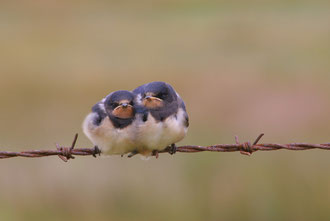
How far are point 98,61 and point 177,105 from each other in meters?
6.77

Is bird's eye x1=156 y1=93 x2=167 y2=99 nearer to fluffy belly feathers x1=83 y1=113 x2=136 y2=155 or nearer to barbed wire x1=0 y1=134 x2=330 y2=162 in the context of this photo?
fluffy belly feathers x1=83 y1=113 x2=136 y2=155

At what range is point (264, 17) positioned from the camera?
1716cm

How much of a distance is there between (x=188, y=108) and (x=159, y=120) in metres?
3.79

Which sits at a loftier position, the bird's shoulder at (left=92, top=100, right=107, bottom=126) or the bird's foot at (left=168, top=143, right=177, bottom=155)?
the bird's shoulder at (left=92, top=100, right=107, bottom=126)

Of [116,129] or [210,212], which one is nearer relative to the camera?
[116,129]

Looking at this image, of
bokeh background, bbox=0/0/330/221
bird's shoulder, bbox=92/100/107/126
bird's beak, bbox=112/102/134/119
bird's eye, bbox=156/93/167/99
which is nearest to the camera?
bird's beak, bbox=112/102/134/119

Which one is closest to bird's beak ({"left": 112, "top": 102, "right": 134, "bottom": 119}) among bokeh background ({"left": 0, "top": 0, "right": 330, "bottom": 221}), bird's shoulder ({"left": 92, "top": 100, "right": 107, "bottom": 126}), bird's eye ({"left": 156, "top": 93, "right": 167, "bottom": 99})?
bird's shoulder ({"left": 92, "top": 100, "right": 107, "bottom": 126})

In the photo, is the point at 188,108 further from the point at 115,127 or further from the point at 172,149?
the point at 115,127

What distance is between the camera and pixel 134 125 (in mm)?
5098

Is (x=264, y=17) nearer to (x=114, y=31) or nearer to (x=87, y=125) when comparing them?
(x=114, y=31)

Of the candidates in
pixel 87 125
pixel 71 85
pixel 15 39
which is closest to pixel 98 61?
pixel 71 85

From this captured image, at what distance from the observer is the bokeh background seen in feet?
20.8

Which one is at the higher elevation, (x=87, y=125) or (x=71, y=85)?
(x=87, y=125)

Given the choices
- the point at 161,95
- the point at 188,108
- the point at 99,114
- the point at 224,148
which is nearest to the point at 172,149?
the point at 161,95
